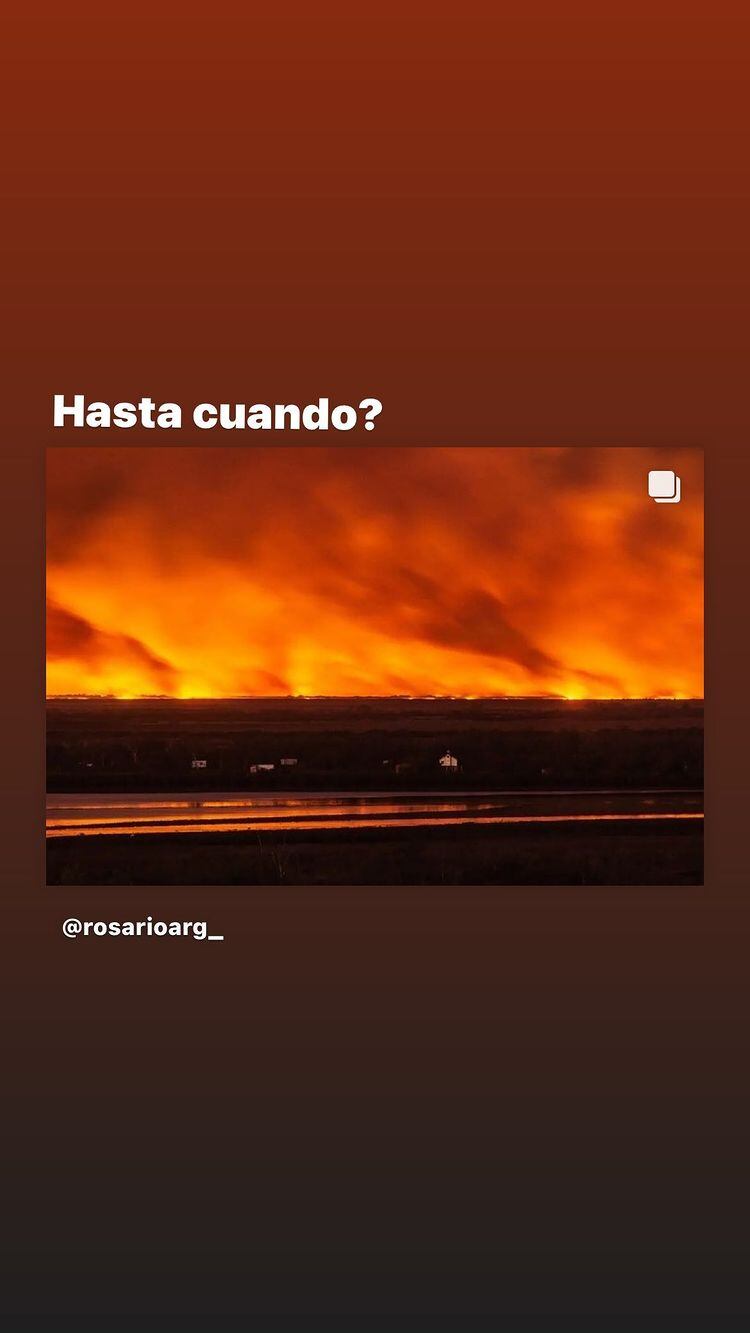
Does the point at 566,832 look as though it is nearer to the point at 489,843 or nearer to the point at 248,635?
the point at 489,843

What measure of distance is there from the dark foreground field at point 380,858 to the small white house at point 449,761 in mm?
307

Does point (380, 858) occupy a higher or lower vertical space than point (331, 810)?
lower

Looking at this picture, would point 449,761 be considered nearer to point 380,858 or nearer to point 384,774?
point 384,774

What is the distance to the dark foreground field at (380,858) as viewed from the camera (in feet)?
27.8

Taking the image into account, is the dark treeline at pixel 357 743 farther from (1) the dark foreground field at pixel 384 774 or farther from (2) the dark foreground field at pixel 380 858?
(2) the dark foreground field at pixel 380 858

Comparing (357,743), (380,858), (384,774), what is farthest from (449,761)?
(380,858)

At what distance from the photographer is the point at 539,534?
867 cm

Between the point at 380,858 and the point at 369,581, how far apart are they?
4.26ft

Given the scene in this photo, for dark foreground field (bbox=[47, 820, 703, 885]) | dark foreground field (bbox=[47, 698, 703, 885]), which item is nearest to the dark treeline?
dark foreground field (bbox=[47, 698, 703, 885])

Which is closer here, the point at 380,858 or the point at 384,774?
the point at 380,858

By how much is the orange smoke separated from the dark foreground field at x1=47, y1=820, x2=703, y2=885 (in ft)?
2.26

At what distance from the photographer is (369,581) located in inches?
338

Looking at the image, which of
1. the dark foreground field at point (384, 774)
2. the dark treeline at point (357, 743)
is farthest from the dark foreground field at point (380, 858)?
the dark treeline at point (357, 743)

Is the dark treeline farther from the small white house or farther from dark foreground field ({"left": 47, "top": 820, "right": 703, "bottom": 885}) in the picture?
dark foreground field ({"left": 47, "top": 820, "right": 703, "bottom": 885})
